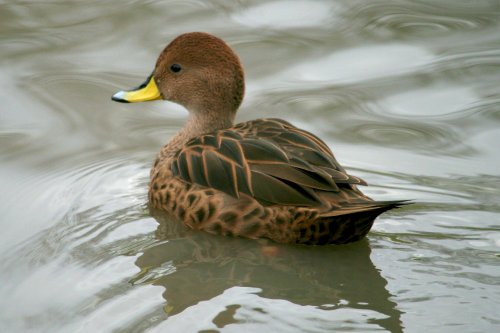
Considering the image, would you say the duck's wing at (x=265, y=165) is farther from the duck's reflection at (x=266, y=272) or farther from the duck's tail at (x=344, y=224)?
the duck's reflection at (x=266, y=272)

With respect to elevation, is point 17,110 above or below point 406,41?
below

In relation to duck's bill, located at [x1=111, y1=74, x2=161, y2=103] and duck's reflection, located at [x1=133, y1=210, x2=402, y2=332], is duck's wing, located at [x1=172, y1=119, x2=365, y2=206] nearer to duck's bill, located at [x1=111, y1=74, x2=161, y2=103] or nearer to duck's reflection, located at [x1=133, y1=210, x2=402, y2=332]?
duck's reflection, located at [x1=133, y1=210, x2=402, y2=332]

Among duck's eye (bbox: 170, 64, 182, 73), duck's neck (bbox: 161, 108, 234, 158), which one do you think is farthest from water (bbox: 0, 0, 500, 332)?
duck's eye (bbox: 170, 64, 182, 73)

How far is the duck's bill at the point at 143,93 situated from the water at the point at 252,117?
61cm

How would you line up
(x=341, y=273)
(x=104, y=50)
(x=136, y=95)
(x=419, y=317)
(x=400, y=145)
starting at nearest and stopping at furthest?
(x=419, y=317)
(x=341, y=273)
(x=136, y=95)
(x=400, y=145)
(x=104, y=50)

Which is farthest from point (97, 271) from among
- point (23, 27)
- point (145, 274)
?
point (23, 27)

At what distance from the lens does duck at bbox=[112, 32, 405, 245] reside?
5.87 metres

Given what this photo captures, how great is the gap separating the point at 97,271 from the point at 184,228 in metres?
0.84

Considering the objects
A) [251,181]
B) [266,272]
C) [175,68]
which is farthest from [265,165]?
[175,68]

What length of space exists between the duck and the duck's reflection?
4.3 inches

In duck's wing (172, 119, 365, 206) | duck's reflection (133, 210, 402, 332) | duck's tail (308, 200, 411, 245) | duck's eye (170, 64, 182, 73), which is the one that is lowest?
duck's reflection (133, 210, 402, 332)

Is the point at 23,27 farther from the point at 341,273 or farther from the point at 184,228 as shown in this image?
the point at 341,273

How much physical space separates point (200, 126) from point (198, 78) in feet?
1.18

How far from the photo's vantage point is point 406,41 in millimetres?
9672
